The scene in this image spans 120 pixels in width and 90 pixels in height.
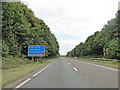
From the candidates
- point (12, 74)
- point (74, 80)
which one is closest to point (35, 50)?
point (12, 74)

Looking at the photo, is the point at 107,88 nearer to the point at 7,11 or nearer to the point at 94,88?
the point at 94,88

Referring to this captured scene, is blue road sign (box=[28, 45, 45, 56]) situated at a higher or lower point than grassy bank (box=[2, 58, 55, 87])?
higher

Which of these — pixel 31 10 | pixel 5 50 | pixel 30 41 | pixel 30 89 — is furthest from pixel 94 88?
pixel 31 10

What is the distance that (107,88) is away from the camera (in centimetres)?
634

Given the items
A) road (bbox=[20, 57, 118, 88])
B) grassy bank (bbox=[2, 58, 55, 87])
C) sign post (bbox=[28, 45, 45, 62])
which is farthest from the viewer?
sign post (bbox=[28, 45, 45, 62])

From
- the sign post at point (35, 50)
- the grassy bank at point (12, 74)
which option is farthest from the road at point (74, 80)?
the sign post at point (35, 50)

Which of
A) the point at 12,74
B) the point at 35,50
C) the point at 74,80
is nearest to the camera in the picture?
the point at 74,80

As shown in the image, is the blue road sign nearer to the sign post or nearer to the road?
the sign post

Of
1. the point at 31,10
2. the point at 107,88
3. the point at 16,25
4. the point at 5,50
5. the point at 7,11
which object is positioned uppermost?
the point at 31,10

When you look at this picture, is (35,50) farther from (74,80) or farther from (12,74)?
(74,80)

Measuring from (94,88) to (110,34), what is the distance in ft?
131

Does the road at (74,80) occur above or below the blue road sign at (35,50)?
below

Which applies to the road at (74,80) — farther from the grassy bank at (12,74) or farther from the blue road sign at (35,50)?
the blue road sign at (35,50)

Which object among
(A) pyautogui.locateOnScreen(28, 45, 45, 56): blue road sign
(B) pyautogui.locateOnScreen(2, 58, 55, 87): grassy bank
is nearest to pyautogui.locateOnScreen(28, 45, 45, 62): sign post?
(A) pyautogui.locateOnScreen(28, 45, 45, 56): blue road sign
